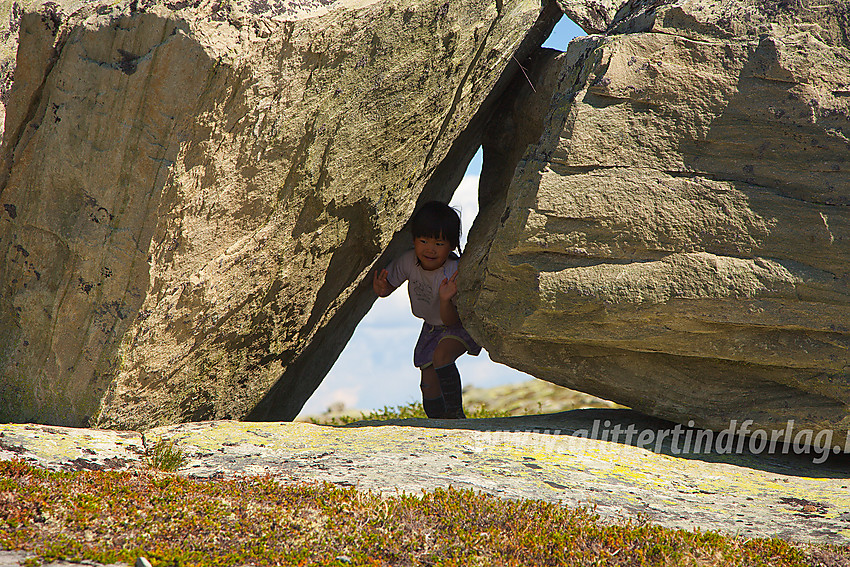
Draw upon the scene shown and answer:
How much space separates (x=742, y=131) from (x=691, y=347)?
2.78 metres

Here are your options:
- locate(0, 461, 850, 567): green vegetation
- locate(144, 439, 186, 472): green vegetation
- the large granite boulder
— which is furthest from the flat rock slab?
the large granite boulder

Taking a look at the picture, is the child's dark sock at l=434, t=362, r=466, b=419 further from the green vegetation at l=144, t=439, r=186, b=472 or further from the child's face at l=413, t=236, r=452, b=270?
the green vegetation at l=144, t=439, r=186, b=472

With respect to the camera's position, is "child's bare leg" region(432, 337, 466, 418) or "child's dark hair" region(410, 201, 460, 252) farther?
"child's bare leg" region(432, 337, 466, 418)

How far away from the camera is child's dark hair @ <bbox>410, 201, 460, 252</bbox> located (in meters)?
11.2

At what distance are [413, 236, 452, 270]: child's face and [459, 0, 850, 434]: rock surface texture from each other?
7.87 feet

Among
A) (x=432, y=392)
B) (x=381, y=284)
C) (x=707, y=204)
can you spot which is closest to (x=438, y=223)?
(x=381, y=284)

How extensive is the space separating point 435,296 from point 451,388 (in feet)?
5.26

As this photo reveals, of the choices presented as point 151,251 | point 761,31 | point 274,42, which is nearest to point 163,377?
point 151,251

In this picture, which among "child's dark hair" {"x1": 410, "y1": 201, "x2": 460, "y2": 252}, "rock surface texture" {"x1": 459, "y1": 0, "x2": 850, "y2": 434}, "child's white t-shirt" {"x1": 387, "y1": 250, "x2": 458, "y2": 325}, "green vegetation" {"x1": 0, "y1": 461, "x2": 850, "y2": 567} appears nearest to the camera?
"green vegetation" {"x1": 0, "y1": 461, "x2": 850, "y2": 567}

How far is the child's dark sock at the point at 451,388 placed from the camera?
38.0 ft

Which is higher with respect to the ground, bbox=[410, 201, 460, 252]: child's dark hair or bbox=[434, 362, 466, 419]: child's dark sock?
bbox=[410, 201, 460, 252]: child's dark hair

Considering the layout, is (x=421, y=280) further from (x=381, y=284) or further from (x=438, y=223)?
(x=438, y=223)

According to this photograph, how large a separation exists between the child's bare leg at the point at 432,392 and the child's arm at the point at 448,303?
3.21 feet

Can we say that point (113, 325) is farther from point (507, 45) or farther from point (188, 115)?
point (507, 45)
